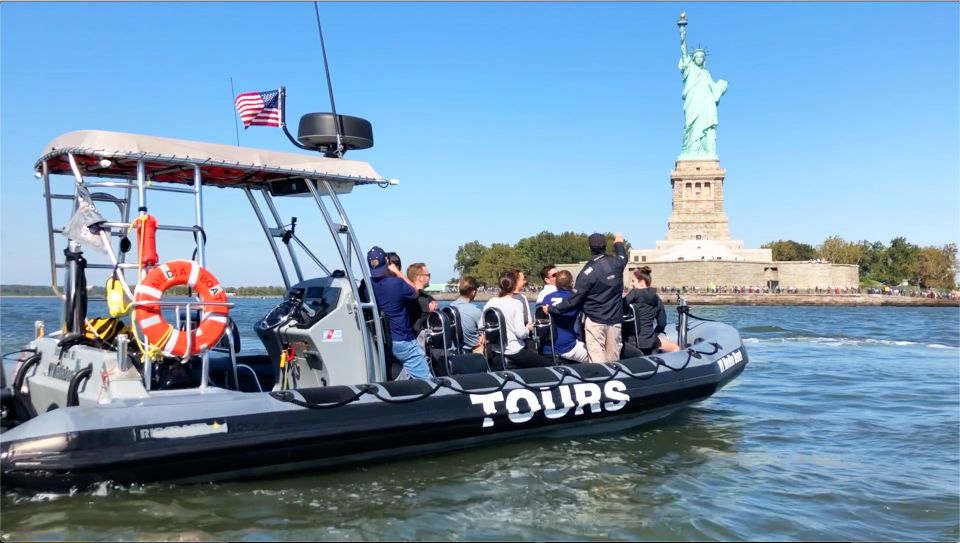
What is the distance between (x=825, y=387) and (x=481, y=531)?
8.74 metres

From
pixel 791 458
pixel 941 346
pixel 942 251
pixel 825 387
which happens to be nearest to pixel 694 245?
pixel 942 251

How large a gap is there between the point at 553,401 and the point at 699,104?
2390 inches

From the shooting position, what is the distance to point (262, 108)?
275 inches

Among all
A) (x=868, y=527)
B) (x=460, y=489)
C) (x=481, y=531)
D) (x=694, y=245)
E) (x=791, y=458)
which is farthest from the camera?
(x=694, y=245)

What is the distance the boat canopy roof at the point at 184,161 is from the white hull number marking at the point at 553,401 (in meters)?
2.19

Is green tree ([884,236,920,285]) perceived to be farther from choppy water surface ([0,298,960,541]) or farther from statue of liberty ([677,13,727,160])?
choppy water surface ([0,298,960,541])

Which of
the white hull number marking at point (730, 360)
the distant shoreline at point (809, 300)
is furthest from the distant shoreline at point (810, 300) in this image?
the white hull number marking at point (730, 360)

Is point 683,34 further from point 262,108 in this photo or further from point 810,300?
point 262,108

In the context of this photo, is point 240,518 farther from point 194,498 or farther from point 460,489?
point 460,489

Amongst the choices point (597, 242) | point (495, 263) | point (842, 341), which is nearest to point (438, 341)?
point (597, 242)

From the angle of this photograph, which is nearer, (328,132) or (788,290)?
(328,132)

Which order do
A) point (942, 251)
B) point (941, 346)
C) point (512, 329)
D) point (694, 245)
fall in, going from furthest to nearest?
point (942, 251) → point (694, 245) → point (941, 346) → point (512, 329)

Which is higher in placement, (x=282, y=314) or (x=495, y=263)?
(x=495, y=263)

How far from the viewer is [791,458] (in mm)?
7246
